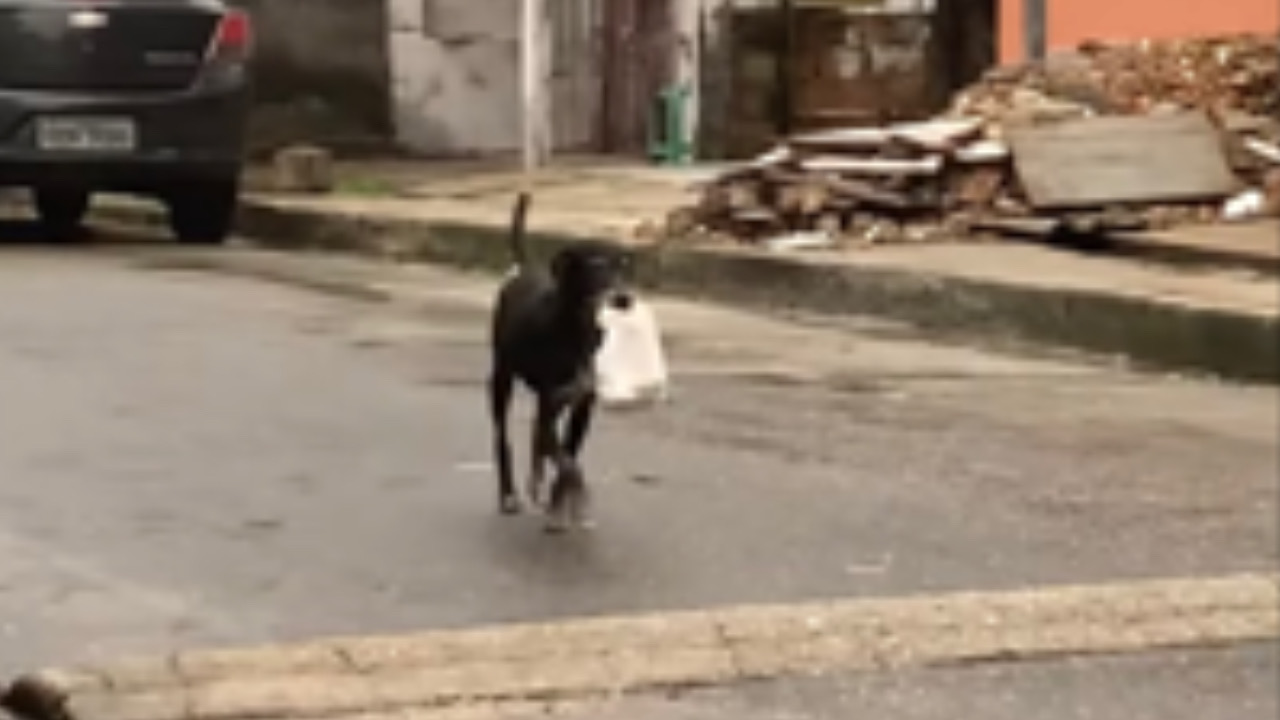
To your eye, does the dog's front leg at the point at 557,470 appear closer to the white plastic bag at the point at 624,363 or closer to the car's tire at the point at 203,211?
the white plastic bag at the point at 624,363

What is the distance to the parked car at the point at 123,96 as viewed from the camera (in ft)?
47.5

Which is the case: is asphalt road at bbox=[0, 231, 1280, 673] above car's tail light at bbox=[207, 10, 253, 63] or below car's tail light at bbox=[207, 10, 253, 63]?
below

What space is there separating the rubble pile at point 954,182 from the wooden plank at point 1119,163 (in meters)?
0.04

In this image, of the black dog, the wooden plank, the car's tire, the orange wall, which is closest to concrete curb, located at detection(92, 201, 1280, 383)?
the car's tire

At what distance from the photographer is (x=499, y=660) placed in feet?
19.3

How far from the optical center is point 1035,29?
15.7 m

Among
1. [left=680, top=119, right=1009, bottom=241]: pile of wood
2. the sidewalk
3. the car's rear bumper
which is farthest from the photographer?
the car's rear bumper

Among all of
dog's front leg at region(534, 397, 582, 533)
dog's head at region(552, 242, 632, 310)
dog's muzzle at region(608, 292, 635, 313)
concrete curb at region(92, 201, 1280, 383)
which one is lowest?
concrete curb at region(92, 201, 1280, 383)

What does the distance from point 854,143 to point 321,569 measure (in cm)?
697

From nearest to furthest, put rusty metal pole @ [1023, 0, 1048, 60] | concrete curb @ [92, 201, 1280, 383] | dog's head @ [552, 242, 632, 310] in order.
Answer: dog's head @ [552, 242, 632, 310]
concrete curb @ [92, 201, 1280, 383]
rusty metal pole @ [1023, 0, 1048, 60]

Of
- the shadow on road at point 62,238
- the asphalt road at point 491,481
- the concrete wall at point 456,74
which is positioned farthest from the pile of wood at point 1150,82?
the concrete wall at point 456,74

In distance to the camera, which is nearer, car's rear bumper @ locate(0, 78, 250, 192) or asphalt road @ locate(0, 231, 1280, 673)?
asphalt road @ locate(0, 231, 1280, 673)

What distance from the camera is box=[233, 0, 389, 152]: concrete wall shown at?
1964 cm

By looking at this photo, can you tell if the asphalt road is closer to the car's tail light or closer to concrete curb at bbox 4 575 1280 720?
concrete curb at bbox 4 575 1280 720
